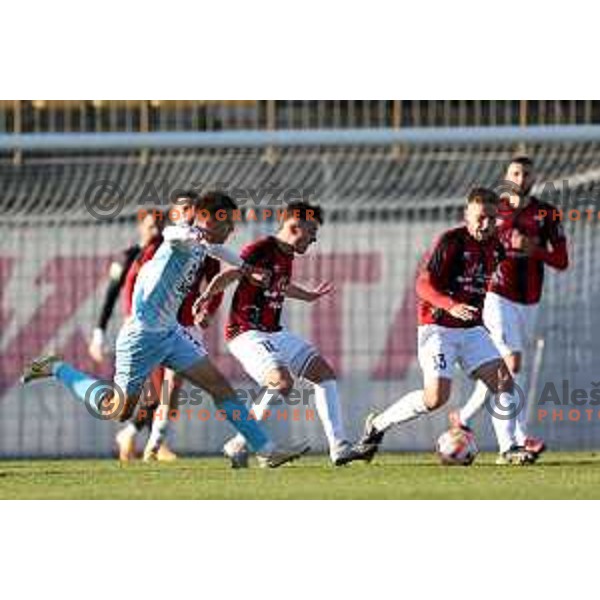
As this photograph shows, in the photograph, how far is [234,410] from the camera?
48.7 feet

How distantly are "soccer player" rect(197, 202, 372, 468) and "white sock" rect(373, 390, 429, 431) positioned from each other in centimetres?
26

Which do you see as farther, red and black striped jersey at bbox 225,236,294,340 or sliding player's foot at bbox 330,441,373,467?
red and black striped jersey at bbox 225,236,294,340

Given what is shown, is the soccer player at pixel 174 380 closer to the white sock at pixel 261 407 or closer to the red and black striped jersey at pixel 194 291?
the red and black striped jersey at pixel 194 291

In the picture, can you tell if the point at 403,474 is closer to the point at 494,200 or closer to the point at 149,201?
the point at 494,200

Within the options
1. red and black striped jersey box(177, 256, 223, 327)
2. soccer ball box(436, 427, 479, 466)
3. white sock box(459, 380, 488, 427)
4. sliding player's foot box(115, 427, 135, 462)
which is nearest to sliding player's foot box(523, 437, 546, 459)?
soccer ball box(436, 427, 479, 466)

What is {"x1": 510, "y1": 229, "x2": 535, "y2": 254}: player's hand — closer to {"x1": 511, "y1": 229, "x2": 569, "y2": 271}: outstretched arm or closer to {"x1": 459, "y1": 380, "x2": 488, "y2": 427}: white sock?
{"x1": 511, "y1": 229, "x2": 569, "y2": 271}: outstretched arm

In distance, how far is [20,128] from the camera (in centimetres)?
2361

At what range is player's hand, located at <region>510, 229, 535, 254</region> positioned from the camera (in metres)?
16.6

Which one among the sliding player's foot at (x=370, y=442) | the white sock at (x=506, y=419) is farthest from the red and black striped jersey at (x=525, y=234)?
the sliding player's foot at (x=370, y=442)

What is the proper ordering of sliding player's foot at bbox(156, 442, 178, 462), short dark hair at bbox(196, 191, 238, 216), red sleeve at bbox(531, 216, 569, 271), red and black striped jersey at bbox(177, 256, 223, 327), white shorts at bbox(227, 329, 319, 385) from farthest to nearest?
sliding player's foot at bbox(156, 442, 178, 462) → red and black striped jersey at bbox(177, 256, 223, 327) → red sleeve at bbox(531, 216, 569, 271) → white shorts at bbox(227, 329, 319, 385) → short dark hair at bbox(196, 191, 238, 216)

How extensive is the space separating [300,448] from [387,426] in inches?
35.7

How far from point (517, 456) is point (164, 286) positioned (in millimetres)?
2695

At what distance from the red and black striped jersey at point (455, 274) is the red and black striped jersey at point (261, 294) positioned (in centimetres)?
96
